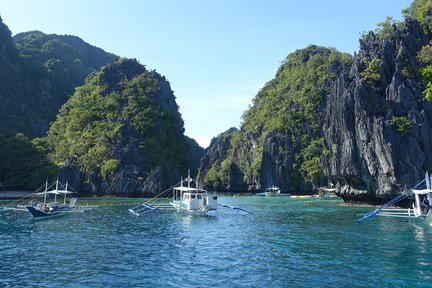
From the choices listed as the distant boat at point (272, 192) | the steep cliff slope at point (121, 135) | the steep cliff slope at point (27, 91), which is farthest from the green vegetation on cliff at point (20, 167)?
the distant boat at point (272, 192)

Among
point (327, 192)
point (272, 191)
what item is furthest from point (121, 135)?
point (327, 192)

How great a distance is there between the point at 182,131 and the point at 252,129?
27810 mm

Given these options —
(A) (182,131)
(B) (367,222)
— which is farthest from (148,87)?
(B) (367,222)

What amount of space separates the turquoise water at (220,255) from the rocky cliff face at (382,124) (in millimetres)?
19186

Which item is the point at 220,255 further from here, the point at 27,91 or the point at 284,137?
the point at 27,91

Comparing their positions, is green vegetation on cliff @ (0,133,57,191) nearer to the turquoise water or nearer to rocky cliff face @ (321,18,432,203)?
the turquoise water

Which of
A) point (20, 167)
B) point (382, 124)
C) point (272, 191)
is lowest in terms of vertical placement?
point (272, 191)

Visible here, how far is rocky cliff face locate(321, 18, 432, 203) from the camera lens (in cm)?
5400

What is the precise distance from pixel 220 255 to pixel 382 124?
134ft

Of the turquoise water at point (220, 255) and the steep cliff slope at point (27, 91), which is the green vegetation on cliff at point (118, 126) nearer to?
the steep cliff slope at point (27, 91)

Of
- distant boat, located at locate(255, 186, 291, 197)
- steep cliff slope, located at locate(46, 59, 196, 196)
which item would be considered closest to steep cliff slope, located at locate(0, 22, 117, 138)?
steep cliff slope, located at locate(46, 59, 196, 196)

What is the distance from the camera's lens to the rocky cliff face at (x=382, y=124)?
54000 mm

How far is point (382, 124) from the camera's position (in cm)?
5481

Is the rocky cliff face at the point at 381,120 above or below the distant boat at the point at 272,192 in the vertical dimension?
above
